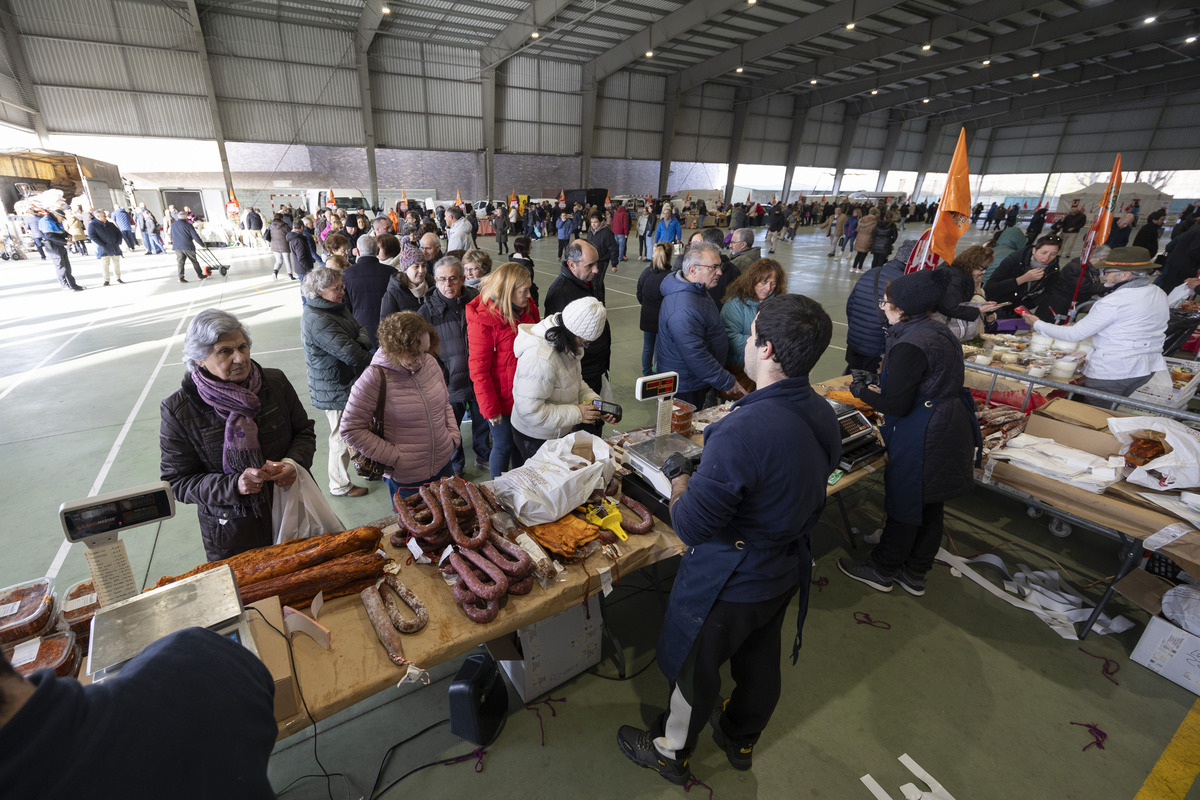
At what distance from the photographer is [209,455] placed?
213cm

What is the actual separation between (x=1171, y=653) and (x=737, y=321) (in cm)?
312

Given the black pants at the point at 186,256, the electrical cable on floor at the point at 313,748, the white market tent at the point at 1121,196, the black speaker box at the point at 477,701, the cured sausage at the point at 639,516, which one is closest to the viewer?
the electrical cable on floor at the point at 313,748

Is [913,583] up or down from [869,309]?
down

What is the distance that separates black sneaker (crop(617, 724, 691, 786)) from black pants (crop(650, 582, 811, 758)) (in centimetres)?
6

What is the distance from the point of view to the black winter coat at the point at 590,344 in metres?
3.86

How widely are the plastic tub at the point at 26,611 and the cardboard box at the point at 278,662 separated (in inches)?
23.4

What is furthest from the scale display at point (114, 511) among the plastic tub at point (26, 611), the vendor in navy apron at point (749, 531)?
the vendor in navy apron at point (749, 531)

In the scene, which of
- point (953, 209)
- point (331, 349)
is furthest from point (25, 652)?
point (953, 209)

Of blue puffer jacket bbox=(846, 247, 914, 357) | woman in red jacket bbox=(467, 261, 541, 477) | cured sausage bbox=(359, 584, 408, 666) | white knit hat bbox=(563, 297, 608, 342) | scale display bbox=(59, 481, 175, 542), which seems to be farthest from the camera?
blue puffer jacket bbox=(846, 247, 914, 357)

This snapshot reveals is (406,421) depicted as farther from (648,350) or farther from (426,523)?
(648,350)

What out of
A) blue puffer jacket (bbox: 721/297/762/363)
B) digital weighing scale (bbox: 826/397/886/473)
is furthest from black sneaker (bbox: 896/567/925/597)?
blue puffer jacket (bbox: 721/297/762/363)

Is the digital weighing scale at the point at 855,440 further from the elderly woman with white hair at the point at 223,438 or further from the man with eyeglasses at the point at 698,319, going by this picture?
the elderly woman with white hair at the point at 223,438

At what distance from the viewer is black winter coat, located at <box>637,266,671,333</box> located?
5535 millimetres

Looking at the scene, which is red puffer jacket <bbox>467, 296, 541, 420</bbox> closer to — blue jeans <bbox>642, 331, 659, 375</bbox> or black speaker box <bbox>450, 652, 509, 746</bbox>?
black speaker box <bbox>450, 652, 509, 746</bbox>
